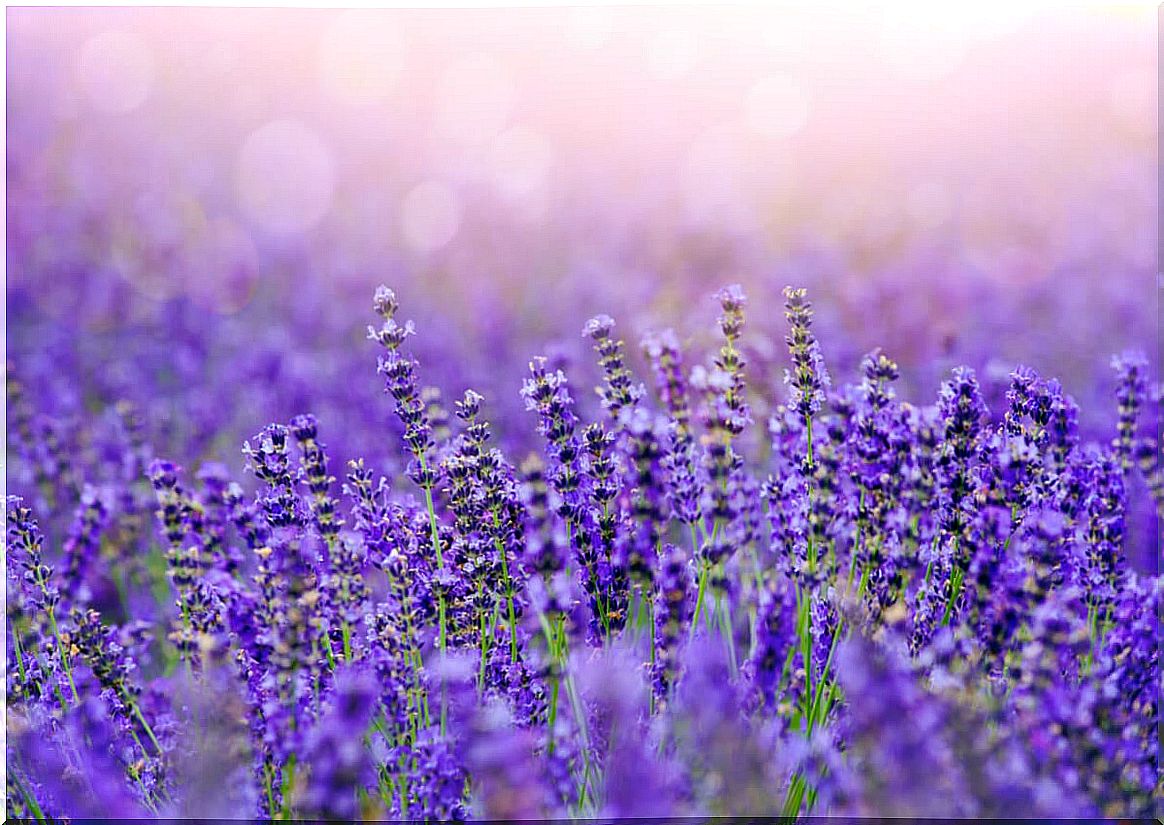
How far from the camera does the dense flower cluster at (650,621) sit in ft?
4.29

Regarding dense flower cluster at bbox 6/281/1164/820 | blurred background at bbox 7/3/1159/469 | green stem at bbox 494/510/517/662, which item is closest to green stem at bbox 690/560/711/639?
dense flower cluster at bbox 6/281/1164/820

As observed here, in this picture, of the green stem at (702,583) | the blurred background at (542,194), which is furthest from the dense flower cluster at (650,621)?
the blurred background at (542,194)

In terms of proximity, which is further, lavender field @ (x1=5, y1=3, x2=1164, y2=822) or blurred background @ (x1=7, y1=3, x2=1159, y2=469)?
blurred background @ (x1=7, y1=3, x2=1159, y2=469)

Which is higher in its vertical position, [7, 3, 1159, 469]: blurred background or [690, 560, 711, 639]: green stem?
[7, 3, 1159, 469]: blurred background

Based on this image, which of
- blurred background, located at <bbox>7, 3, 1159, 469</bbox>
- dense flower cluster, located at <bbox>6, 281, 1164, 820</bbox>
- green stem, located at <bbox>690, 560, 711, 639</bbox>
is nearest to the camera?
dense flower cluster, located at <bbox>6, 281, 1164, 820</bbox>

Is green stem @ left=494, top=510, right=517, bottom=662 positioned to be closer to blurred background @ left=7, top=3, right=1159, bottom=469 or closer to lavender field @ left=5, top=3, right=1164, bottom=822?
lavender field @ left=5, top=3, right=1164, bottom=822

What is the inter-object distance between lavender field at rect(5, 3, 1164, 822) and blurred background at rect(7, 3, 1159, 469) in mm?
27

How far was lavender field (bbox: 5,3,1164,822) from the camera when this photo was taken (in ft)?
4.50

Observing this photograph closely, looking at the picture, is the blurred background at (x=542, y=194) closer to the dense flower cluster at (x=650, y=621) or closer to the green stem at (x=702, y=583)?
the dense flower cluster at (x=650, y=621)

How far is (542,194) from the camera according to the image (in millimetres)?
4969

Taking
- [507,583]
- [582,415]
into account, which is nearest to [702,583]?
[507,583]

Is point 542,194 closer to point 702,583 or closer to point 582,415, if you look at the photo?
point 582,415

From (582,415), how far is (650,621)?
4.83 ft

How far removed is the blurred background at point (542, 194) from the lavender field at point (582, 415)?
27 millimetres
